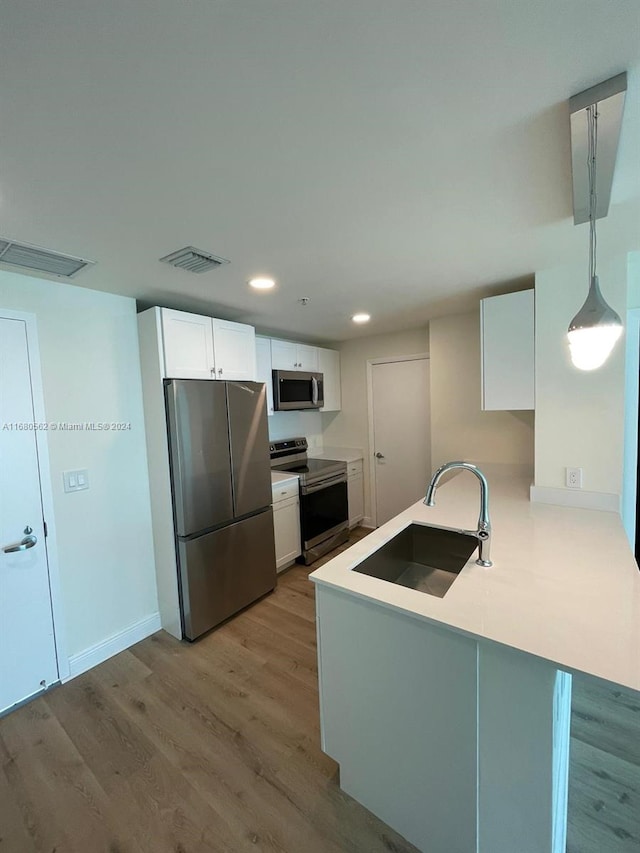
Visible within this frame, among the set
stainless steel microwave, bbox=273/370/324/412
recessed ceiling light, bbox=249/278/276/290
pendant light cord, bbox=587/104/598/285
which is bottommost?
stainless steel microwave, bbox=273/370/324/412

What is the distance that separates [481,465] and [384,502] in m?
1.39

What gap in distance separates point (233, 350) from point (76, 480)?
137cm

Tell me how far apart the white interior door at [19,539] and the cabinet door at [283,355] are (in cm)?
197

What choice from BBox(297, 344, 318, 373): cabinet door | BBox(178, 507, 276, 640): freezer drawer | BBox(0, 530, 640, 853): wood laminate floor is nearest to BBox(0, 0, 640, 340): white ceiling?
BBox(178, 507, 276, 640): freezer drawer

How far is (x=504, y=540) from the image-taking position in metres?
1.69

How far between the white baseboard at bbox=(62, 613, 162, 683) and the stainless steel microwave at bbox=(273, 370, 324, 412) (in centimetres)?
203

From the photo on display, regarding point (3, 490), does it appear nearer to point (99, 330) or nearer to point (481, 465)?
point (99, 330)

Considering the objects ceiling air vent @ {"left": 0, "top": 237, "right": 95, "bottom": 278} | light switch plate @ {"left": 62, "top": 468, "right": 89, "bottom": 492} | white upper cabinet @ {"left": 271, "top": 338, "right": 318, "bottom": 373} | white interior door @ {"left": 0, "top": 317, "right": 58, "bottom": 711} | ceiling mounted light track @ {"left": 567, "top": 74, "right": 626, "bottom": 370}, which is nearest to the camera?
ceiling mounted light track @ {"left": 567, "top": 74, "right": 626, "bottom": 370}

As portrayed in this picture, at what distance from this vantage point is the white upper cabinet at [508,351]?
2275mm

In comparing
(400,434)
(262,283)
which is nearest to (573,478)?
(400,434)

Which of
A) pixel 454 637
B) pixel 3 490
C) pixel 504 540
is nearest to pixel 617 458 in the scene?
pixel 504 540

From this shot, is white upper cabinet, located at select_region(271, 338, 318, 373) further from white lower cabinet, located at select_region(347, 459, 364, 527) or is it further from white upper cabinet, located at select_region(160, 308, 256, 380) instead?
white lower cabinet, located at select_region(347, 459, 364, 527)

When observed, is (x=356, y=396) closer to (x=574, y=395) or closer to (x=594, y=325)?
(x=574, y=395)

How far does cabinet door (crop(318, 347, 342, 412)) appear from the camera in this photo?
417 cm
